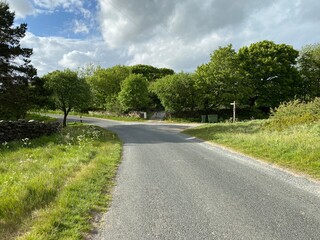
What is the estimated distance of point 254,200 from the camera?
233 inches

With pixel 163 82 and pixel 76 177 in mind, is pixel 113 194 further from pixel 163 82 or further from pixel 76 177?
pixel 163 82

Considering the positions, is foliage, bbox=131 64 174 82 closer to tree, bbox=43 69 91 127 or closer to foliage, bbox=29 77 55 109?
tree, bbox=43 69 91 127

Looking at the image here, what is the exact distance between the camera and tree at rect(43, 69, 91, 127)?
30375 millimetres

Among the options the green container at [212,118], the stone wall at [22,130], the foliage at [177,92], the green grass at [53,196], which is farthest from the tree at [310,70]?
the green grass at [53,196]

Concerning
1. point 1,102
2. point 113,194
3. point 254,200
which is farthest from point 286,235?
point 1,102

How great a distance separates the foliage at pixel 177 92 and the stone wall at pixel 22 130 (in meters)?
25.6

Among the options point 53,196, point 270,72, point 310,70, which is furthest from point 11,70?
point 310,70

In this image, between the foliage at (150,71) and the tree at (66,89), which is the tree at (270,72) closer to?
the tree at (66,89)

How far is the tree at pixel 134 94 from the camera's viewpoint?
162ft

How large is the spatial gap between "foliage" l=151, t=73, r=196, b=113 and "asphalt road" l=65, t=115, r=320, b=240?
115 feet

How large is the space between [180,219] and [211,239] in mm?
873

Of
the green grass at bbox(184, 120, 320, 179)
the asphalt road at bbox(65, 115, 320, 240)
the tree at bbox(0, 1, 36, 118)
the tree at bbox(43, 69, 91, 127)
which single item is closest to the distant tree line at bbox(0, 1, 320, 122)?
the tree at bbox(43, 69, 91, 127)

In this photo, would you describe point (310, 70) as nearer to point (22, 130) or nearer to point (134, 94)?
point (134, 94)

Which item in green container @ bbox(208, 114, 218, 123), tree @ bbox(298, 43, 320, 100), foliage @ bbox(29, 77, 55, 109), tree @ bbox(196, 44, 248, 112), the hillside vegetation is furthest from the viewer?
tree @ bbox(298, 43, 320, 100)
